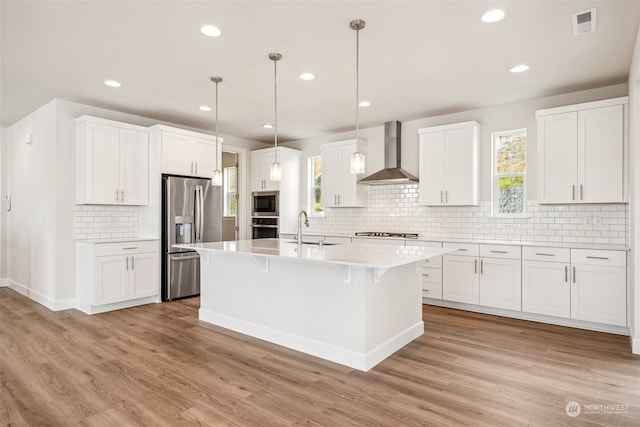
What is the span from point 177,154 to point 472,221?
4.33m

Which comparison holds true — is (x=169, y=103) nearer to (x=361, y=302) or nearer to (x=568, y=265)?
(x=361, y=302)

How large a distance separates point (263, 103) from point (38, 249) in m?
3.67

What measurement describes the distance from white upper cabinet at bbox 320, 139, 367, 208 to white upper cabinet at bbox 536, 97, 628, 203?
2.58 m

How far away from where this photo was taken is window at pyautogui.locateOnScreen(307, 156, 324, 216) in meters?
6.95

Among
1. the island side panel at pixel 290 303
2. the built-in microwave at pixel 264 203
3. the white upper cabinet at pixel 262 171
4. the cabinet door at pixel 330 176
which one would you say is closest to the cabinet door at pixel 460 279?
the cabinet door at pixel 330 176

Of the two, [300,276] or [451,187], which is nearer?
[300,276]

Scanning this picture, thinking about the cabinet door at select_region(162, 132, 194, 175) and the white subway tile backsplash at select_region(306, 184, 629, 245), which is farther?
the cabinet door at select_region(162, 132, 194, 175)

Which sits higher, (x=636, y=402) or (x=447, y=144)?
(x=447, y=144)

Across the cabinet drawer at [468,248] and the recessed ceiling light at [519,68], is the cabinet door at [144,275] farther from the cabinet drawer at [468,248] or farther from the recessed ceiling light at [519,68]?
the recessed ceiling light at [519,68]

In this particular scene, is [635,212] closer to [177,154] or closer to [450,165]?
[450,165]

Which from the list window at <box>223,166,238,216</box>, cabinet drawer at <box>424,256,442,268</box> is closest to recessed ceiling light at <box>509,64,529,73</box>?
cabinet drawer at <box>424,256,442,268</box>

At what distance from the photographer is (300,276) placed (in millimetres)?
3332

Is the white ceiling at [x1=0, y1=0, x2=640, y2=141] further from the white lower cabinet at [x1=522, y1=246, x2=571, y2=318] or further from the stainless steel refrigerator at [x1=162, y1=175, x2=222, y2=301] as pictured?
the white lower cabinet at [x1=522, y1=246, x2=571, y2=318]

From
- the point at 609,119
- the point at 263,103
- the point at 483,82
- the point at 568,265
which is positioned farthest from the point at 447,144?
the point at 263,103
